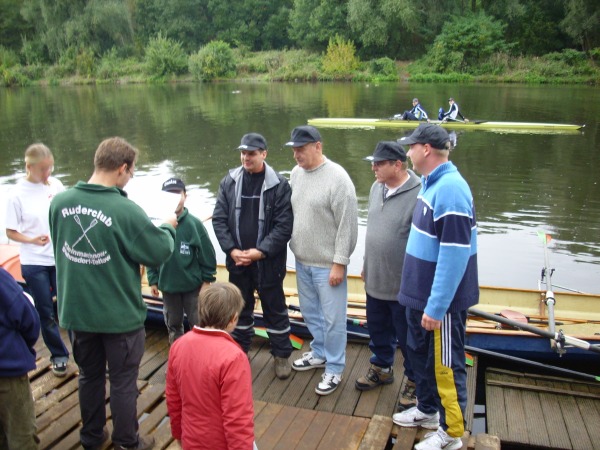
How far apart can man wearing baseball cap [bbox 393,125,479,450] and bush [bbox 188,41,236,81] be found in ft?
172

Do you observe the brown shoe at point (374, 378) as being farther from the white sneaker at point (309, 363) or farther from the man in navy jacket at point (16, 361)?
the man in navy jacket at point (16, 361)

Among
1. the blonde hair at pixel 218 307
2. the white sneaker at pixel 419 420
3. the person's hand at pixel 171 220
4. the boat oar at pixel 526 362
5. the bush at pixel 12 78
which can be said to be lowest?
the boat oar at pixel 526 362

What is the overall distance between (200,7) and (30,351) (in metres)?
67.6

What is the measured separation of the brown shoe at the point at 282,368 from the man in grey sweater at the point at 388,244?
24.1 inches

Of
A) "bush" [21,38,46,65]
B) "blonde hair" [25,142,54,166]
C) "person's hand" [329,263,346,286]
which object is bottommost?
"person's hand" [329,263,346,286]

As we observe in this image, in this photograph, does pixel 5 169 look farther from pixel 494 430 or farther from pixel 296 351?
pixel 494 430

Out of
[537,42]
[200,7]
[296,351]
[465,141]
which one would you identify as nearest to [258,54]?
[200,7]

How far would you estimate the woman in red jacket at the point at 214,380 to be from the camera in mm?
2410

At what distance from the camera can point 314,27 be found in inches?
2133

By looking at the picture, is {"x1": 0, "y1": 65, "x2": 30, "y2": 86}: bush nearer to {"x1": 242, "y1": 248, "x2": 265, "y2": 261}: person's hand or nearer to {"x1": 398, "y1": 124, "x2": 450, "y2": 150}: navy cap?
{"x1": 242, "y1": 248, "x2": 265, "y2": 261}: person's hand

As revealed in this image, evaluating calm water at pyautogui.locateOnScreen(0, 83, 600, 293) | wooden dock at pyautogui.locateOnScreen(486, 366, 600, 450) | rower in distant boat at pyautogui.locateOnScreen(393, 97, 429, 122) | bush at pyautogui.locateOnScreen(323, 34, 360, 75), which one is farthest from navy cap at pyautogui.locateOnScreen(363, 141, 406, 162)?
bush at pyautogui.locateOnScreen(323, 34, 360, 75)

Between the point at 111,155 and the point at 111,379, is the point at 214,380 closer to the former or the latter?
the point at 111,379

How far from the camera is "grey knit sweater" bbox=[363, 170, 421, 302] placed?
3748 mm

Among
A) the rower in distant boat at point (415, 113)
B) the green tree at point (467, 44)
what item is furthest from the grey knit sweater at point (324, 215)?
the green tree at point (467, 44)
